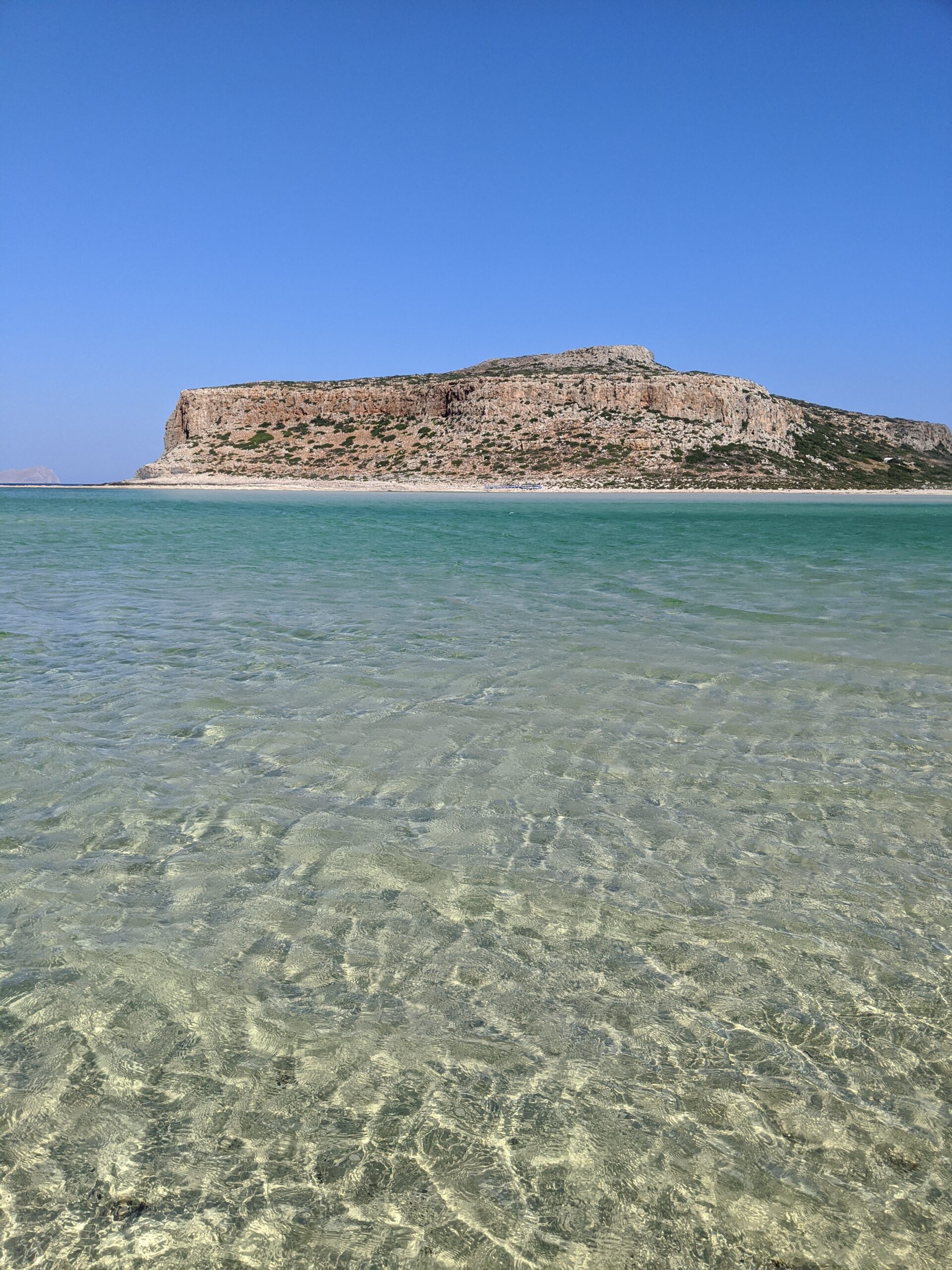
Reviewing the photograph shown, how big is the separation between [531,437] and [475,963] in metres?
88.5

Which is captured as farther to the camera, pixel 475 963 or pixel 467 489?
pixel 467 489

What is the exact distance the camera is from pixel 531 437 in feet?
291

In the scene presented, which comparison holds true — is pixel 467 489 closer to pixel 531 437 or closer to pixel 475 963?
pixel 531 437

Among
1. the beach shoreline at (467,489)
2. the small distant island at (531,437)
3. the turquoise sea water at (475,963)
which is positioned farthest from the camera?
the small distant island at (531,437)

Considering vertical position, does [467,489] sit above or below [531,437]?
below

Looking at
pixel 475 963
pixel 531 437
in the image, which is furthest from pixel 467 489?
pixel 475 963

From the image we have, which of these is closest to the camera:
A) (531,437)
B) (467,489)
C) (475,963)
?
(475,963)

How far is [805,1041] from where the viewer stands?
2949 millimetres

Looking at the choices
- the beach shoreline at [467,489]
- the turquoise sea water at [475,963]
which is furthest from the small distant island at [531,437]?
the turquoise sea water at [475,963]

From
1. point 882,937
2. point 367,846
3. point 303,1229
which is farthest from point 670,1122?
point 367,846

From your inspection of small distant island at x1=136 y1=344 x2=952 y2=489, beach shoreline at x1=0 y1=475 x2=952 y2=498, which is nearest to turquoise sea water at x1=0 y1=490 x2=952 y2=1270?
beach shoreline at x1=0 y1=475 x2=952 y2=498

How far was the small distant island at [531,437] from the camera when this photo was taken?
83.9 m

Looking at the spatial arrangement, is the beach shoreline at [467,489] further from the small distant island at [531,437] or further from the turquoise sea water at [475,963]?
the turquoise sea water at [475,963]

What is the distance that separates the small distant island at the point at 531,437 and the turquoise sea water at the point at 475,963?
73909 mm
